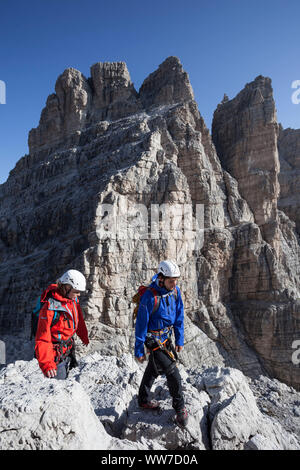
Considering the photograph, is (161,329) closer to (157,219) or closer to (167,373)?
(167,373)

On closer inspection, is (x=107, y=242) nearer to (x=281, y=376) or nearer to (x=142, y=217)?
(x=142, y=217)

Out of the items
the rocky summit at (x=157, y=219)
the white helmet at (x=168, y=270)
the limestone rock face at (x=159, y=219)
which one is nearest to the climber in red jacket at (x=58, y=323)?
the white helmet at (x=168, y=270)

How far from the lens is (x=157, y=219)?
69.5ft

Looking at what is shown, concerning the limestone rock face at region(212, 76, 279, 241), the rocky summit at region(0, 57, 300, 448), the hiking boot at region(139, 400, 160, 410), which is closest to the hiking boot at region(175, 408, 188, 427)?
the hiking boot at region(139, 400, 160, 410)

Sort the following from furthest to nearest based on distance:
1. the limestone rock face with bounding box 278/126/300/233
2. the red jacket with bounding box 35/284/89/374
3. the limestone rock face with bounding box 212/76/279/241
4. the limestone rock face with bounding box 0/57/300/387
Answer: the limestone rock face with bounding box 278/126/300/233, the limestone rock face with bounding box 212/76/279/241, the limestone rock face with bounding box 0/57/300/387, the red jacket with bounding box 35/284/89/374

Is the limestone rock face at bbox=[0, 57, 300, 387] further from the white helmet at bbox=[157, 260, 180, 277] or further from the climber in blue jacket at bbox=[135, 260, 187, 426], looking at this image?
the white helmet at bbox=[157, 260, 180, 277]

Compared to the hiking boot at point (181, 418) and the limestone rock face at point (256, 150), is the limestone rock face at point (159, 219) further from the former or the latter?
the hiking boot at point (181, 418)

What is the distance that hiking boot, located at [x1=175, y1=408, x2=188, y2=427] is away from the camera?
4416 mm

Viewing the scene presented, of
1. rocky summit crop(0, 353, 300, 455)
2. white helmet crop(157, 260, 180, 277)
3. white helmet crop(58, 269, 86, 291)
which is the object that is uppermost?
white helmet crop(157, 260, 180, 277)

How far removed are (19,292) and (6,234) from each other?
31.5ft

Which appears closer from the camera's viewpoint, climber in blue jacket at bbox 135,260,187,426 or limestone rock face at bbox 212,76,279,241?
climber in blue jacket at bbox 135,260,187,426

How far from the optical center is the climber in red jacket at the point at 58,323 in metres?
4.16

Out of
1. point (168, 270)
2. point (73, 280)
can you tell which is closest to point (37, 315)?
point (73, 280)

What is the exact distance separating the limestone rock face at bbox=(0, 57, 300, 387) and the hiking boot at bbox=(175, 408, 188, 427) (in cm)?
1309
